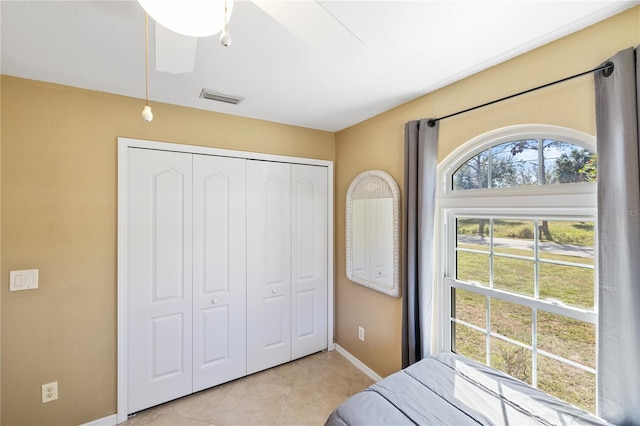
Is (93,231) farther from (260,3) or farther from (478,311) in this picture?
(478,311)

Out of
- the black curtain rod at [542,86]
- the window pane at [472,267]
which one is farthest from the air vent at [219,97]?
the window pane at [472,267]

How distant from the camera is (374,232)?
8.36 ft

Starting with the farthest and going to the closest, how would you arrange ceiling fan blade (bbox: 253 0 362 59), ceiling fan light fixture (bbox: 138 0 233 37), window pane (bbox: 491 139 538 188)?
window pane (bbox: 491 139 538 188) < ceiling fan blade (bbox: 253 0 362 59) < ceiling fan light fixture (bbox: 138 0 233 37)

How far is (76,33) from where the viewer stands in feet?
4.39

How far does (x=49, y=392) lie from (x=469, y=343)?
2.87m

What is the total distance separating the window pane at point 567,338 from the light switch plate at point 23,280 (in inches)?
124

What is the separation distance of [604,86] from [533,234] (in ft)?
2.57

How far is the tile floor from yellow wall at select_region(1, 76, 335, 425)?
0.49m

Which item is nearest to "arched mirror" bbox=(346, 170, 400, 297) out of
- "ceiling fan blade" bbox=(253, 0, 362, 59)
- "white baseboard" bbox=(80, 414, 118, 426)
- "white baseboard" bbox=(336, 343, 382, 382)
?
"white baseboard" bbox=(336, 343, 382, 382)

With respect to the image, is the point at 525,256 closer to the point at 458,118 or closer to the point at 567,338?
the point at 567,338

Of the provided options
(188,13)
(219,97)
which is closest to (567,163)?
(188,13)

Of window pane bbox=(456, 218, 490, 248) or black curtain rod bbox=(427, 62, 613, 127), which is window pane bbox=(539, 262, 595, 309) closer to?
window pane bbox=(456, 218, 490, 248)

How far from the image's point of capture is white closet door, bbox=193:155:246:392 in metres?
2.29

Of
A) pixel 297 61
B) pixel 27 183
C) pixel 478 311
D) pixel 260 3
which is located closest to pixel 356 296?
pixel 478 311
